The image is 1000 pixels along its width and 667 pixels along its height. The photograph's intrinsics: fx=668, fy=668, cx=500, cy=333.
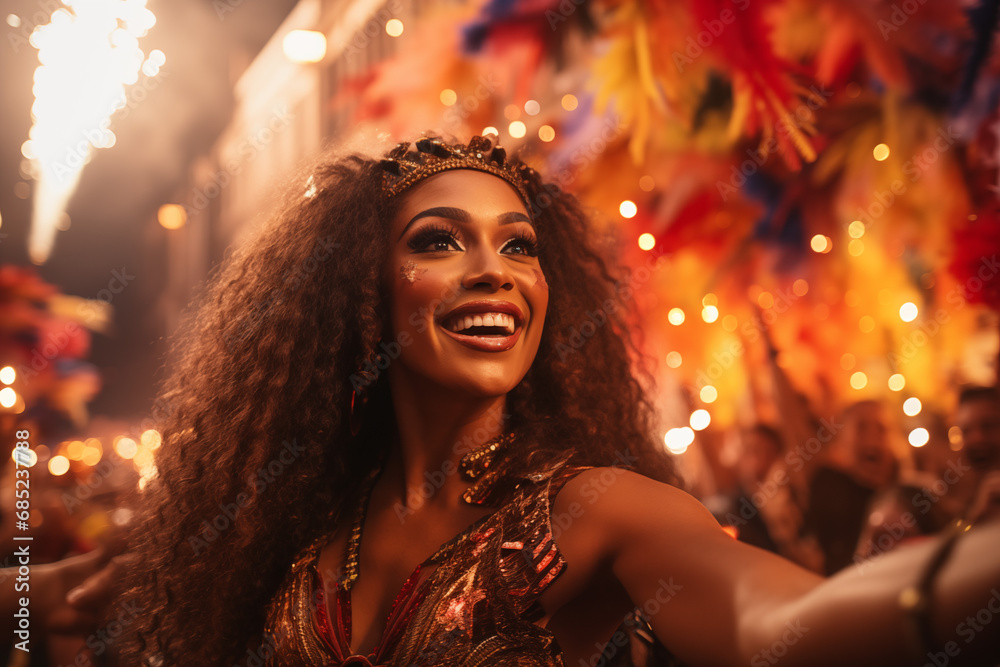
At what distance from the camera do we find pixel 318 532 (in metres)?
1.61

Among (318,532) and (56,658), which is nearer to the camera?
(318,532)

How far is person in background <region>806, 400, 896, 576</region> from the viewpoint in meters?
3.07

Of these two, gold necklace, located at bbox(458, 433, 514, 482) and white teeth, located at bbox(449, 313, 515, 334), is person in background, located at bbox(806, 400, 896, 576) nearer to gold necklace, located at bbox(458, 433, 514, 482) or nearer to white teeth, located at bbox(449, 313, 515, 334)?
gold necklace, located at bbox(458, 433, 514, 482)

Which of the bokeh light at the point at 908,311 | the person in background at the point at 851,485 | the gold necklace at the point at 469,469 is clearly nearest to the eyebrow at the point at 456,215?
the gold necklace at the point at 469,469

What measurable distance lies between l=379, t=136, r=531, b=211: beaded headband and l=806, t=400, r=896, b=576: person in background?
2.38 m

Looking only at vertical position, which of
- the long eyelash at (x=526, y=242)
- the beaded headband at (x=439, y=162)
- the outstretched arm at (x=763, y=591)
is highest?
the beaded headband at (x=439, y=162)

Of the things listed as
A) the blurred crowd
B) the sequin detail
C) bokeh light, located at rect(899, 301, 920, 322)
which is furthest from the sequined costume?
bokeh light, located at rect(899, 301, 920, 322)

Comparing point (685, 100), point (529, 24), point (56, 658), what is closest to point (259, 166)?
point (529, 24)

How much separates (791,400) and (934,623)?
136 inches

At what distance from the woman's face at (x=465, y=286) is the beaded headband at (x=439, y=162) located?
0.03 meters

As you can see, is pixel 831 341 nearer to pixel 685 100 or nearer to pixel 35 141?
pixel 685 100

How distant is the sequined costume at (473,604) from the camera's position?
45.9 inches

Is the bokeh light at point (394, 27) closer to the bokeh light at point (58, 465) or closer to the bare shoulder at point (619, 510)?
the bokeh light at point (58, 465)

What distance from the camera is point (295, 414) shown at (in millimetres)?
1691
